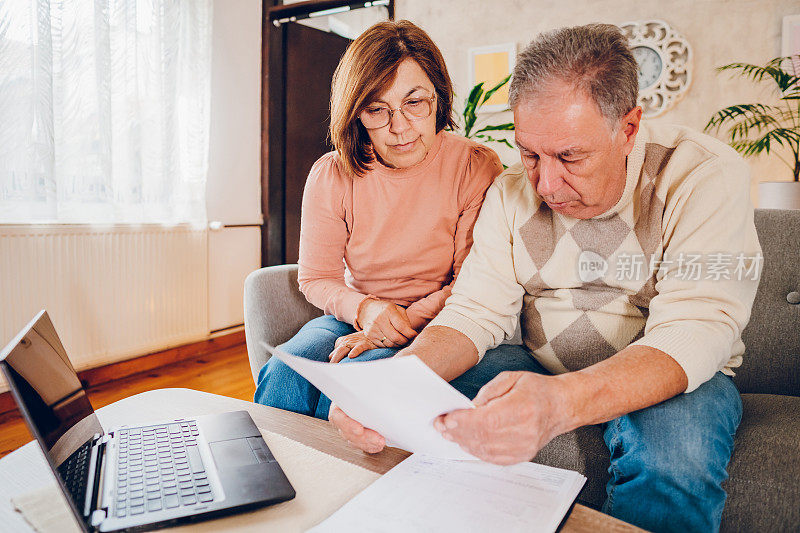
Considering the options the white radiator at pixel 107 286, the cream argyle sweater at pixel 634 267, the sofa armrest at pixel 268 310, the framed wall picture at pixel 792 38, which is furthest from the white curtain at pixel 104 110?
the framed wall picture at pixel 792 38

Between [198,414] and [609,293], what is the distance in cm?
76

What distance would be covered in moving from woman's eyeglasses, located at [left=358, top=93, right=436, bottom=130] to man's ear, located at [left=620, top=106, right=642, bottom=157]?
463 mm

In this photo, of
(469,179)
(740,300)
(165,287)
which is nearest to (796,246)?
(740,300)

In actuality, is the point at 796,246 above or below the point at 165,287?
above

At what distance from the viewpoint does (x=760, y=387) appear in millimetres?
1196

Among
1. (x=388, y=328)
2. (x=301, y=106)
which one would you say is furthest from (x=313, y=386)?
(x=301, y=106)

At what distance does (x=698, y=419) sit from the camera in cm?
76

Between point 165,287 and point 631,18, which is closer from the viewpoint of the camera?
point 165,287

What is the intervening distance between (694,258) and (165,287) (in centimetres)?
247

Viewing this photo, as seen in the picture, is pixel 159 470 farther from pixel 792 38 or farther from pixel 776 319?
pixel 792 38

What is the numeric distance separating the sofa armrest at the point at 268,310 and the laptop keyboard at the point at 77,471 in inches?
29.7

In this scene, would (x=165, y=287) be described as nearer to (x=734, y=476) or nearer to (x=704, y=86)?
(x=734, y=476)

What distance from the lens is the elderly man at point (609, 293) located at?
708 millimetres

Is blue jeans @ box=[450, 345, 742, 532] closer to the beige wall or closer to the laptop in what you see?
the laptop
